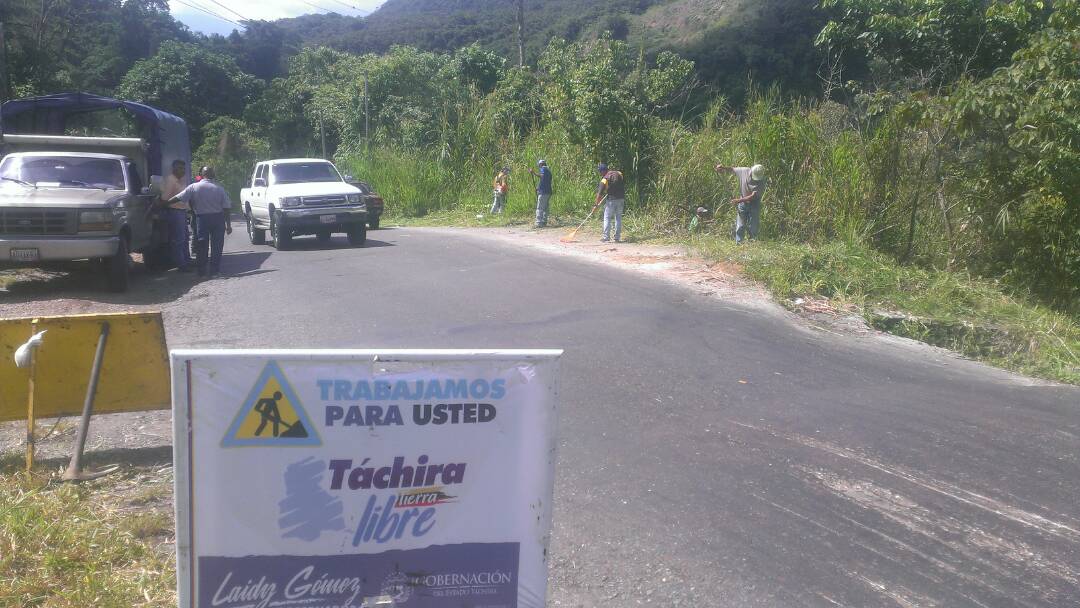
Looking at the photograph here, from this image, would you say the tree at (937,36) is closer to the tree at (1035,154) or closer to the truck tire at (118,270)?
the tree at (1035,154)

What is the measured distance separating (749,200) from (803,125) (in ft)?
7.76

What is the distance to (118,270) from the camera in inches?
446

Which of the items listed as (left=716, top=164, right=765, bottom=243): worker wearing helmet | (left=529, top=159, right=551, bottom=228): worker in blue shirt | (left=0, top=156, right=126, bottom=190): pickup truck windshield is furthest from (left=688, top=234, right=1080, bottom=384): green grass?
(left=0, top=156, right=126, bottom=190): pickup truck windshield

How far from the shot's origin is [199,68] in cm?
4800

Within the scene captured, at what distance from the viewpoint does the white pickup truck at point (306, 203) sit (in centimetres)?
1711

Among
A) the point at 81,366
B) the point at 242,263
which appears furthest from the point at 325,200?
the point at 81,366

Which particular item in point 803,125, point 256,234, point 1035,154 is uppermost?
point 803,125

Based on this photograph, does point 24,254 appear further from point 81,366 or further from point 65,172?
point 81,366

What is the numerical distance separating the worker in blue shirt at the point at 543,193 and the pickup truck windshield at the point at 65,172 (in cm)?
961

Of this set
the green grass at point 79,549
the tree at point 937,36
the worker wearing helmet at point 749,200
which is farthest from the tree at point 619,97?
the green grass at point 79,549

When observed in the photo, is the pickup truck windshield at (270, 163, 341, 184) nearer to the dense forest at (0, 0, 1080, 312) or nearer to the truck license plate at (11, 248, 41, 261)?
the dense forest at (0, 0, 1080, 312)

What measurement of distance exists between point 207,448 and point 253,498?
211 millimetres

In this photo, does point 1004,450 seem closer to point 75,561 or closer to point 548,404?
point 548,404

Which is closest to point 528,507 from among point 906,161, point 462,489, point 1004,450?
point 462,489
